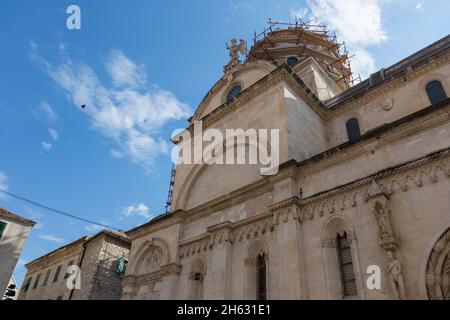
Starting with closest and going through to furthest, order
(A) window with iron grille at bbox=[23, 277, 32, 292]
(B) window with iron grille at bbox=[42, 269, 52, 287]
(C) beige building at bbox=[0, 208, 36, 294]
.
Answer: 1. (C) beige building at bbox=[0, 208, 36, 294]
2. (B) window with iron grille at bbox=[42, 269, 52, 287]
3. (A) window with iron grille at bbox=[23, 277, 32, 292]

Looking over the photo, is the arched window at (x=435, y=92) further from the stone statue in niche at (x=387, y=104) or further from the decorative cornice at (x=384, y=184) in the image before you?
the decorative cornice at (x=384, y=184)

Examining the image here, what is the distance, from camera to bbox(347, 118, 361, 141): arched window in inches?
631

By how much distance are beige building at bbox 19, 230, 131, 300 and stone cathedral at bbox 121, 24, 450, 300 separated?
803cm

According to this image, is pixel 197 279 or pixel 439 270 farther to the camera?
pixel 197 279

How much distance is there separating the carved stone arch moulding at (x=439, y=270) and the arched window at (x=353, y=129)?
25.9 ft

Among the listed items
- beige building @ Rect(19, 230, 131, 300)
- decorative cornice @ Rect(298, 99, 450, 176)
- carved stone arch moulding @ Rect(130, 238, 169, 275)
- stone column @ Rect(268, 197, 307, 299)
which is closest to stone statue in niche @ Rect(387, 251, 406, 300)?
stone column @ Rect(268, 197, 307, 299)

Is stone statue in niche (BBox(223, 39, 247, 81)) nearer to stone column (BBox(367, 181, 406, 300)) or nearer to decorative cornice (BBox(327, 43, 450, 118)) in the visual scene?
decorative cornice (BBox(327, 43, 450, 118))

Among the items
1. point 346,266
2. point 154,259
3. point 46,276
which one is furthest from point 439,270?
point 46,276

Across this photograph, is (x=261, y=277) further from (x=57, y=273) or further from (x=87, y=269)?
(x=57, y=273)

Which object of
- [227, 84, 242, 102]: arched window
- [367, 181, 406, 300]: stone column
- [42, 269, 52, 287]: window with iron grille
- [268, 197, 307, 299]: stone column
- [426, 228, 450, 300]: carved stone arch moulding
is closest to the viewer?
[426, 228, 450, 300]: carved stone arch moulding

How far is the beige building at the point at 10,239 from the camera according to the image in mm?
21734

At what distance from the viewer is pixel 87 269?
82.3 feet

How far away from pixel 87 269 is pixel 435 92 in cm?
2360
